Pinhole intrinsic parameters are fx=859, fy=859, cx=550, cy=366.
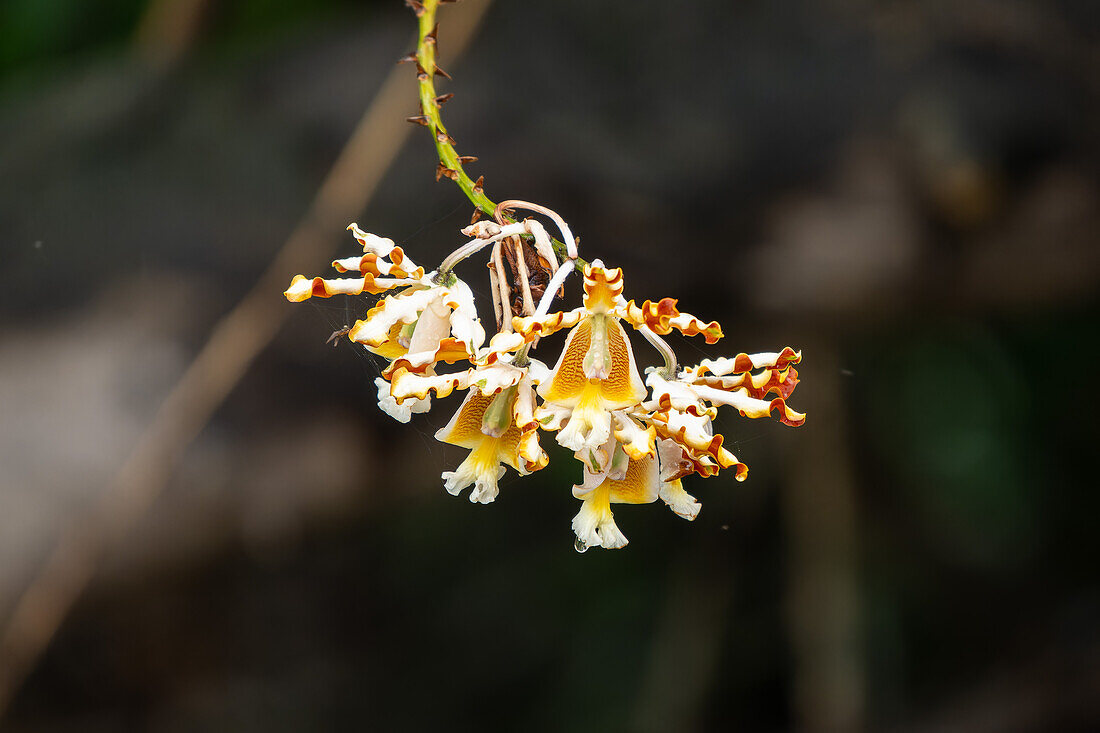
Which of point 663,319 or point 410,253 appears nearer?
point 663,319

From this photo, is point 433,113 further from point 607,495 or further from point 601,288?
point 607,495

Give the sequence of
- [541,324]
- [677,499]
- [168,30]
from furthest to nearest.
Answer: [168,30]
[677,499]
[541,324]

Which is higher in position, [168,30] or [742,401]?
[168,30]

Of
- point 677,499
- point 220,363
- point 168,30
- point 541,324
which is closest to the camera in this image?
point 541,324

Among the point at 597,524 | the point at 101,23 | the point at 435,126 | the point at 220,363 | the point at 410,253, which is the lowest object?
the point at 597,524

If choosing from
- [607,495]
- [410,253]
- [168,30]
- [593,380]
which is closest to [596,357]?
[593,380]

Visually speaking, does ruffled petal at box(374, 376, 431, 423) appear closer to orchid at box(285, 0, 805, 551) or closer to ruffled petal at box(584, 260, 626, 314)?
orchid at box(285, 0, 805, 551)

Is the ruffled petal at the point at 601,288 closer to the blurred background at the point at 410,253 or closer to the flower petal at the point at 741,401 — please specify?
the flower petal at the point at 741,401
